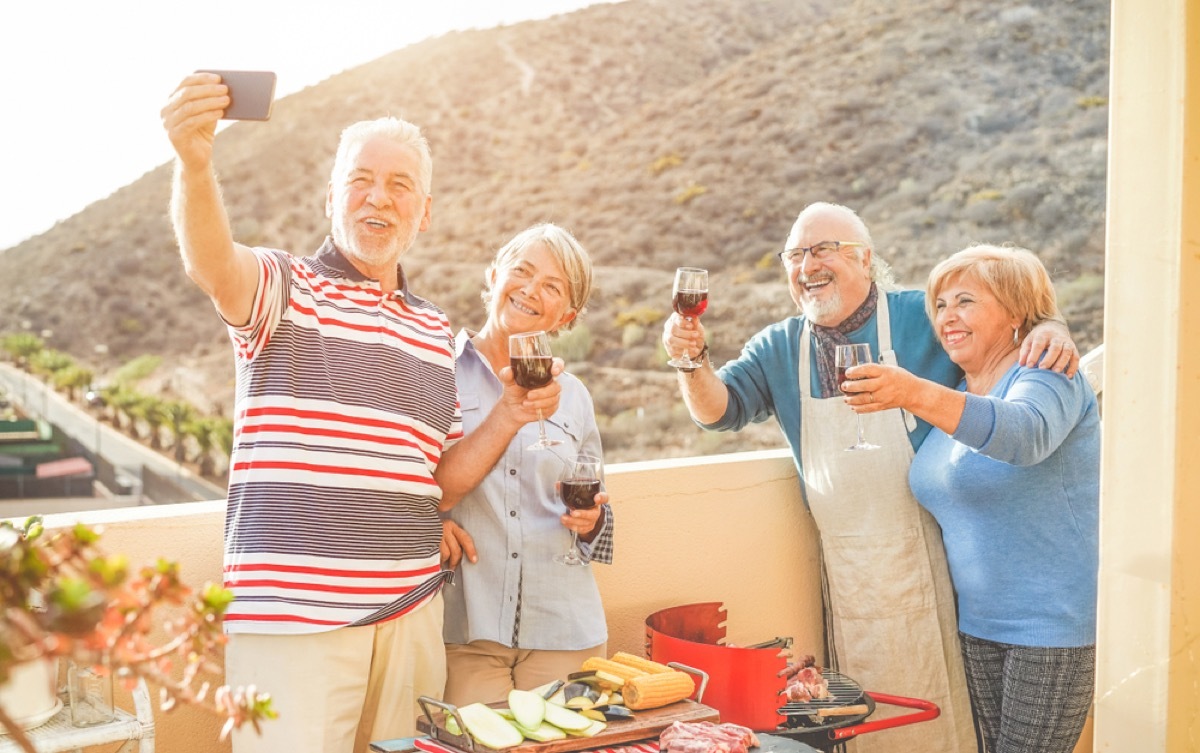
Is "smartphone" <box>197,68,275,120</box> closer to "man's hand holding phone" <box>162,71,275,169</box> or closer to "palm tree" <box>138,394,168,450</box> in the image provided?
"man's hand holding phone" <box>162,71,275,169</box>

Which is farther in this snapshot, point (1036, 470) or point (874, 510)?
point (874, 510)

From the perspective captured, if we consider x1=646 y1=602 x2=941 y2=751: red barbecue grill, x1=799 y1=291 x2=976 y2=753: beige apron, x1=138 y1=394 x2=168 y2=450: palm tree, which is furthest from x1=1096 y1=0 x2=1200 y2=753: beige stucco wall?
x1=138 y1=394 x2=168 y2=450: palm tree

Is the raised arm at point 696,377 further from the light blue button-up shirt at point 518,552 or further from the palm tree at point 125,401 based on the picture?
→ the palm tree at point 125,401

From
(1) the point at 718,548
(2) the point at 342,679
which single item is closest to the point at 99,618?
(2) the point at 342,679

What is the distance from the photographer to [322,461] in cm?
240

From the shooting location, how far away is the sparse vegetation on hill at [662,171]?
2700 centimetres

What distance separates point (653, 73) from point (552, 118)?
374cm

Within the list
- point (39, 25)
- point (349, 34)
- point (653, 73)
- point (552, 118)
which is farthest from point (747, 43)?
point (39, 25)

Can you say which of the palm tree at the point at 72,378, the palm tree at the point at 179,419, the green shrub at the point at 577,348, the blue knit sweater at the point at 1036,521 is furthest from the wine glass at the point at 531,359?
the palm tree at the point at 72,378

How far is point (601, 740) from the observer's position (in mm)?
2195

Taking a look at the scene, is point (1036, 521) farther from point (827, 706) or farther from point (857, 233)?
point (857, 233)

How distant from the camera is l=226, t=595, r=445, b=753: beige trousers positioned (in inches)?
93.6

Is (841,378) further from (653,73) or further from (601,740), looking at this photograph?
(653,73)

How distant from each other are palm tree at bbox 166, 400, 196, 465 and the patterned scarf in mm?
25162
